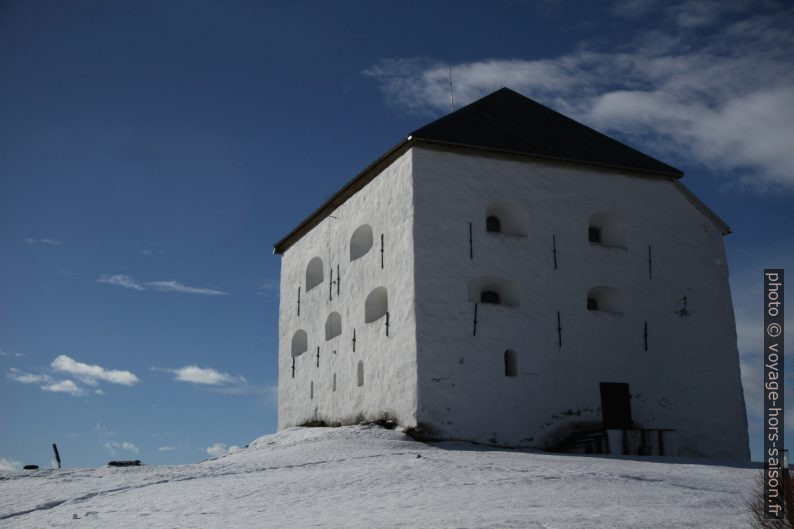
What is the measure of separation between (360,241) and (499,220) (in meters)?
3.08

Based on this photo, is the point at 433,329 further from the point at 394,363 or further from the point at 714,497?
the point at 714,497

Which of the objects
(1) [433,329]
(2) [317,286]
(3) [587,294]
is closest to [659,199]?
(3) [587,294]

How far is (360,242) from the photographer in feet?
61.1

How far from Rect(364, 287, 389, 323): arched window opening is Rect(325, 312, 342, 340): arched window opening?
4.94ft

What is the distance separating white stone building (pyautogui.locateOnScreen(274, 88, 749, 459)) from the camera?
1553cm

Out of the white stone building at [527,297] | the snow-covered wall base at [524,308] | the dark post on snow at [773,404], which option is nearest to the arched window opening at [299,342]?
the white stone building at [527,297]

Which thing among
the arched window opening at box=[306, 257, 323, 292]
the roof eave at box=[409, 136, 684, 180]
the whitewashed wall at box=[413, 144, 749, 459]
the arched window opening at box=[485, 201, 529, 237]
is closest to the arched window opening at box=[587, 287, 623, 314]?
the whitewashed wall at box=[413, 144, 749, 459]

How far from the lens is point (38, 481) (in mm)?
12531

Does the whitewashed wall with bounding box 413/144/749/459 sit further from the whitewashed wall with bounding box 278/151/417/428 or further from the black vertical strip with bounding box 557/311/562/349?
the whitewashed wall with bounding box 278/151/417/428

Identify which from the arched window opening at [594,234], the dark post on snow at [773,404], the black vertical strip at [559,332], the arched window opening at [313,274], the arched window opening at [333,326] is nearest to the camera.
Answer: the dark post on snow at [773,404]

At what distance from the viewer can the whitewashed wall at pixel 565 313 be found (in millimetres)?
15438

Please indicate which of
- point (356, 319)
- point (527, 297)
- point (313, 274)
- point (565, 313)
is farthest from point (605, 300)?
point (313, 274)

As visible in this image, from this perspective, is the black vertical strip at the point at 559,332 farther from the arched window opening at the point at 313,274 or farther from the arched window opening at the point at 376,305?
the arched window opening at the point at 313,274

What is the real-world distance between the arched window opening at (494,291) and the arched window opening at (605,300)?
1.80m
